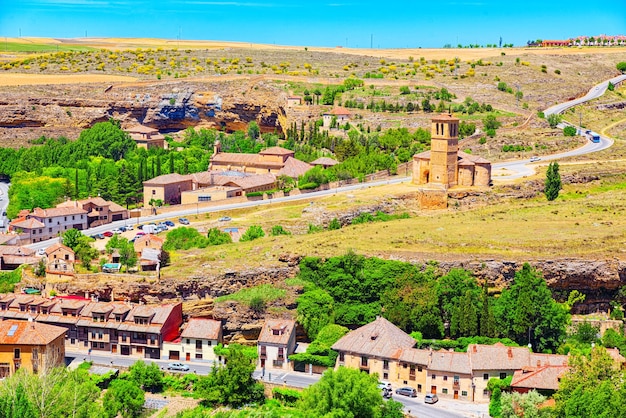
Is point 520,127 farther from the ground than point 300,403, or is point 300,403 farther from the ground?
point 520,127

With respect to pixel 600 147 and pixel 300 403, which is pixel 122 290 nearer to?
pixel 300 403

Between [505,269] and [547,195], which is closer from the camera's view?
[505,269]

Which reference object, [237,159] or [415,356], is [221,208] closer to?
[237,159]

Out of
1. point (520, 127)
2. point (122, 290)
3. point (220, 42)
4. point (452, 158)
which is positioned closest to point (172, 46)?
point (220, 42)

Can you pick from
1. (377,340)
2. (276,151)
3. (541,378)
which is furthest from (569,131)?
(541,378)

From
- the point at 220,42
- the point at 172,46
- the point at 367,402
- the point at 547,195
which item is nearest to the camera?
the point at 367,402

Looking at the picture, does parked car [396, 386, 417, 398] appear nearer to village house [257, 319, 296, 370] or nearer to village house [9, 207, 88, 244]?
village house [257, 319, 296, 370]

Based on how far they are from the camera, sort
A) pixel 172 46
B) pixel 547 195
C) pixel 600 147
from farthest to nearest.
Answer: pixel 172 46, pixel 600 147, pixel 547 195

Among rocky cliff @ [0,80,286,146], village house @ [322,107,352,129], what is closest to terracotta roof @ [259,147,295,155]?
village house @ [322,107,352,129]
